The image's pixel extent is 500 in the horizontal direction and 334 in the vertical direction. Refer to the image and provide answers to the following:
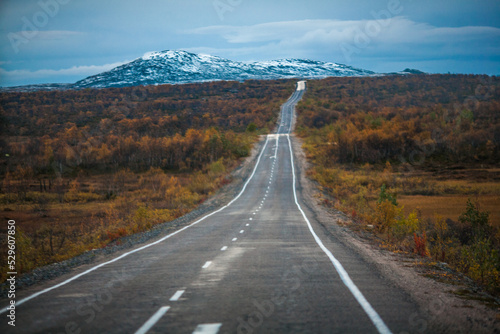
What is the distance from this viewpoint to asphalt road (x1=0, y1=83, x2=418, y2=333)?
18.3 ft

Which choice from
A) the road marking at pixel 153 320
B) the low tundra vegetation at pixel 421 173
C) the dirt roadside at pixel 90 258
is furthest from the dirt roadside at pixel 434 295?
the dirt roadside at pixel 90 258

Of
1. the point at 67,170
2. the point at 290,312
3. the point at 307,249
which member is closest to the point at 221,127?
the point at 67,170

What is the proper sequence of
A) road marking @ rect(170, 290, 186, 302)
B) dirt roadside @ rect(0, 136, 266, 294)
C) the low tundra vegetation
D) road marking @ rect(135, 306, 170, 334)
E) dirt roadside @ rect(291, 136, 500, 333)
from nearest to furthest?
road marking @ rect(135, 306, 170, 334)
dirt roadside @ rect(291, 136, 500, 333)
road marking @ rect(170, 290, 186, 302)
dirt roadside @ rect(0, 136, 266, 294)
the low tundra vegetation

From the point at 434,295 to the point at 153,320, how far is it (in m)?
4.91

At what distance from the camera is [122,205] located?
41.6 meters

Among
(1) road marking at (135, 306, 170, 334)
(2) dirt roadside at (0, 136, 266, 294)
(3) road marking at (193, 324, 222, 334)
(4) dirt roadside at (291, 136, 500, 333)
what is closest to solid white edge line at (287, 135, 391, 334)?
(4) dirt roadside at (291, 136, 500, 333)

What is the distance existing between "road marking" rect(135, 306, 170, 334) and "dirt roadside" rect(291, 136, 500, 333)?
Result: 3.45 m

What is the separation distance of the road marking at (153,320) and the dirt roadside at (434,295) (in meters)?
3.45

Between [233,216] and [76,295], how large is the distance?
18201 millimetres

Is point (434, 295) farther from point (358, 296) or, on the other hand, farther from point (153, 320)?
point (153, 320)

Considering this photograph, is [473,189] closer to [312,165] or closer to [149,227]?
[312,165]

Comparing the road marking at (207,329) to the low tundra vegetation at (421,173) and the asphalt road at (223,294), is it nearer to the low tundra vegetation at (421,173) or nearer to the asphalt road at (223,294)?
the asphalt road at (223,294)

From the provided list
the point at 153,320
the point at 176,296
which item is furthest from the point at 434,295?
the point at 153,320

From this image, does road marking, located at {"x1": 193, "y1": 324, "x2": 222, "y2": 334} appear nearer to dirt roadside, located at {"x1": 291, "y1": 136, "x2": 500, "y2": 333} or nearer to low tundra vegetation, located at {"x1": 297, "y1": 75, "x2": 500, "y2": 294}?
dirt roadside, located at {"x1": 291, "y1": 136, "x2": 500, "y2": 333}
